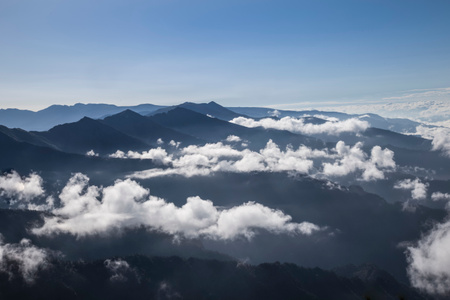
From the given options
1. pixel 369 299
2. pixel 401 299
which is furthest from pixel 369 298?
pixel 401 299

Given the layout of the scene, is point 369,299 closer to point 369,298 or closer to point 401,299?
point 369,298

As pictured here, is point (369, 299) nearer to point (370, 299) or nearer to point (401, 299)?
point (370, 299)

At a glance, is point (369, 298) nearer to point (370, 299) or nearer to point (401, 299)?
point (370, 299)

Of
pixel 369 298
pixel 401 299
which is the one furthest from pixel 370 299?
pixel 401 299
